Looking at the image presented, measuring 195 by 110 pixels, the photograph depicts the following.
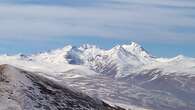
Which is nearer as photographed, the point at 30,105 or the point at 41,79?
the point at 30,105

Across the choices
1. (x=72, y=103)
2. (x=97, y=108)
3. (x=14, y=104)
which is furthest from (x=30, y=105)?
(x=97, y=108)

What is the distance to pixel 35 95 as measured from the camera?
72.1ft

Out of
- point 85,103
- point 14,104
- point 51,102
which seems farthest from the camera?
point 85,103

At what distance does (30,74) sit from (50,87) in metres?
1.20

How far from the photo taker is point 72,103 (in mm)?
23062

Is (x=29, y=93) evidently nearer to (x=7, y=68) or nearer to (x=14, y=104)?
(x=14, y=104)

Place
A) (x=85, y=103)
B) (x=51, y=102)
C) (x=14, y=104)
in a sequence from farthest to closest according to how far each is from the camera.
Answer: (x=85, y=103)
(x=51, y=102)
(x=14, y=104)

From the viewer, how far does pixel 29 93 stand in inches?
857

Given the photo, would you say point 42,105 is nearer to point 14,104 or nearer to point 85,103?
point 14,104

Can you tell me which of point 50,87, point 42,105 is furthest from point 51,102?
point 50,87

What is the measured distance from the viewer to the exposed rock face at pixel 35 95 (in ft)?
68.8

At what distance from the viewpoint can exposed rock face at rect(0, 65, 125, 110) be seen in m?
21.0

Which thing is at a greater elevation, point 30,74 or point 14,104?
point 30,74

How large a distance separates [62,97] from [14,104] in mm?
3186
